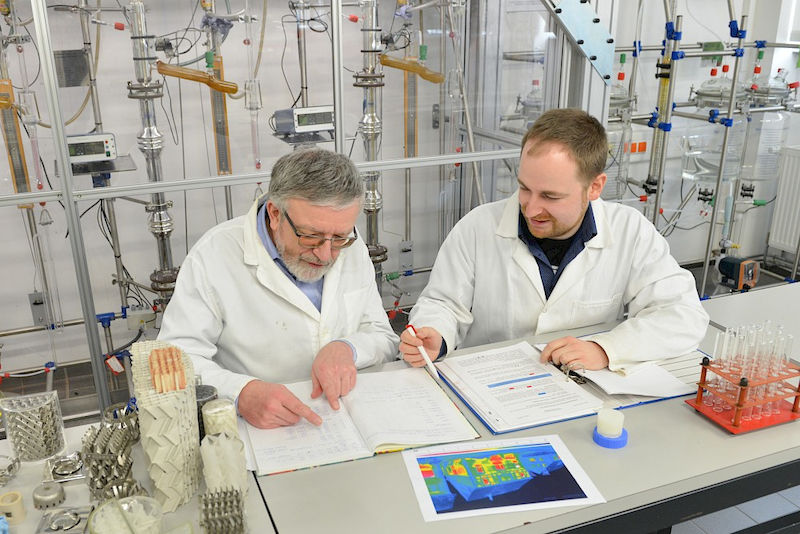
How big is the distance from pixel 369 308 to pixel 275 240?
0.32 meters

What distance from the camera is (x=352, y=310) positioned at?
1.63 metres

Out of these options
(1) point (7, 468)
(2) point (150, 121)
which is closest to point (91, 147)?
(2) point (150, 121)

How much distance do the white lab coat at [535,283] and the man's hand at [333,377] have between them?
29 cm

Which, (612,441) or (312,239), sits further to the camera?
(312,239)

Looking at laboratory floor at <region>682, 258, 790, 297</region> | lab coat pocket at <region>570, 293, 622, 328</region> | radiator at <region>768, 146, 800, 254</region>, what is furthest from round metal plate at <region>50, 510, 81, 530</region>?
radiator at <region>768, 146, 800, 254</region>

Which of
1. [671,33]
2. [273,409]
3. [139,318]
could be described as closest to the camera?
[273,409]

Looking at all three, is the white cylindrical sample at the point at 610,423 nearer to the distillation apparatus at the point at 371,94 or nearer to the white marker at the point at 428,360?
Answer: the white marker at the point at 428,360

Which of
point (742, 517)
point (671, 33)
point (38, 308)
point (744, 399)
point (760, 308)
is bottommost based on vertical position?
point (742, 517)

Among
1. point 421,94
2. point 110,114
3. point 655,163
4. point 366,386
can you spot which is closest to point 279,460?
point 366,386

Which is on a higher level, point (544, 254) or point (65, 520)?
point (544, 254)

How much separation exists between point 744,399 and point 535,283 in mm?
617

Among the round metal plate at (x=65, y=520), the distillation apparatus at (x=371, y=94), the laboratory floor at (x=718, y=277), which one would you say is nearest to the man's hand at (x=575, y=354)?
the round metal plate at (x=65, y=520)

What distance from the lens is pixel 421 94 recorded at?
9.22 feet

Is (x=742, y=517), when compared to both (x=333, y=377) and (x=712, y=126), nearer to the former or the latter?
(x=333, y=377)
